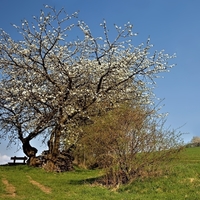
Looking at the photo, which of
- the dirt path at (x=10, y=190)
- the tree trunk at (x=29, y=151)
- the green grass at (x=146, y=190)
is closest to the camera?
the green grass at (x=146, y=190)

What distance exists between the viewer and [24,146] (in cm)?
2742

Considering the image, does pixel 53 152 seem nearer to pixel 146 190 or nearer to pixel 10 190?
pixel 10 190

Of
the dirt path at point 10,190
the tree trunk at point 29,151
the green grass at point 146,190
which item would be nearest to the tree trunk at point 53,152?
the tree trunk at point 29,151

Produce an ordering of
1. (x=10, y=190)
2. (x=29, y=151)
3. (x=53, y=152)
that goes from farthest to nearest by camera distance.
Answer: (x=29, y=151) < (x=53, y=152) < (x=10, y=190)

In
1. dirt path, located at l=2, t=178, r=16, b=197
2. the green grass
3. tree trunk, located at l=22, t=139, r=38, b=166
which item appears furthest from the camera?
tree trunk, located at l=22, t=139, r=38, b=166

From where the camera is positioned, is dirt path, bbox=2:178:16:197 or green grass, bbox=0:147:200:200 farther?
dirt path, bbox=2:178:16:197

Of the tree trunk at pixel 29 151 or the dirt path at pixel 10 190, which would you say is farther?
the tree trunk at pixel 29 151

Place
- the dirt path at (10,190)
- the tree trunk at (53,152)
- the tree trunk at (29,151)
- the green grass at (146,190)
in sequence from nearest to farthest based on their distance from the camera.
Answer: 1. the green grass at (146,190)
2. the dirt path at (10,190)
3. the tree trunk at (53,152)
4. the tree trunk at (29,151)

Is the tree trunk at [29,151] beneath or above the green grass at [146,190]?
above

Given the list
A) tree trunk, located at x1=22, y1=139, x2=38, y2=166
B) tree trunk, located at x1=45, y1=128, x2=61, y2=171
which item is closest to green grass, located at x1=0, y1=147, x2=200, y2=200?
tree trunk, located at x1=45, y1=128, x2=61, y2=171

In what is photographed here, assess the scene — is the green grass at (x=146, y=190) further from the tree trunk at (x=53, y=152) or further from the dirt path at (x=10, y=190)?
the tree trunk at (x=53, y=152)

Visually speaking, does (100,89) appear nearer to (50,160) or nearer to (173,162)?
(50,160)

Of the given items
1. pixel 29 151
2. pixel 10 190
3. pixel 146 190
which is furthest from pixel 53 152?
pixel 146 190

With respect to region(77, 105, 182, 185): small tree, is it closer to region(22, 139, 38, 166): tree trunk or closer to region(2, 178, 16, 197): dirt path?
region(2, 178, 16, 197): dirt path
